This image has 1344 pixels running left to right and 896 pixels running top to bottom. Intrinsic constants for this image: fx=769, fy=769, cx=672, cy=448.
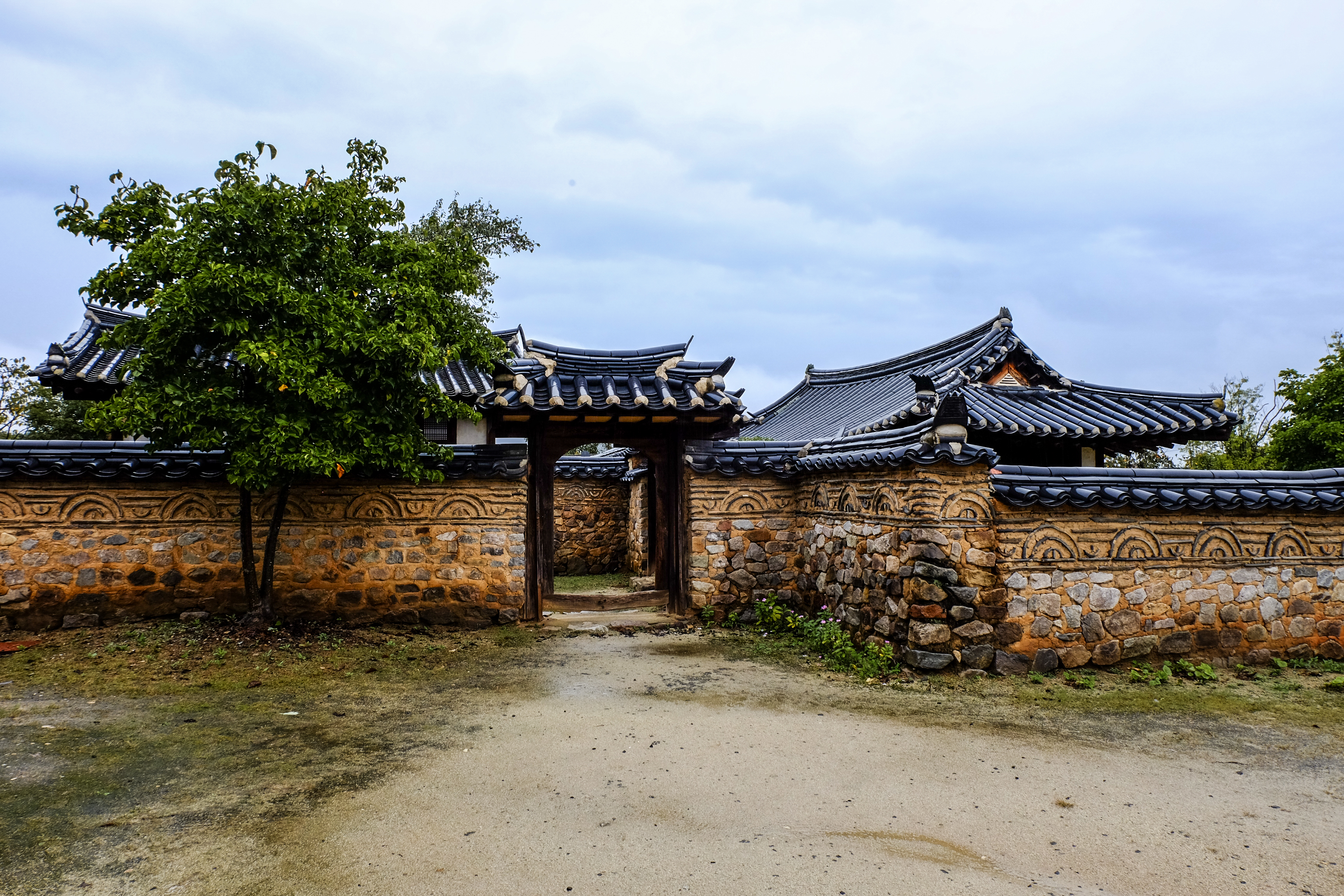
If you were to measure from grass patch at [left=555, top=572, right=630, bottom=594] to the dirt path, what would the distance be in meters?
8.22

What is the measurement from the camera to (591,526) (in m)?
17.6

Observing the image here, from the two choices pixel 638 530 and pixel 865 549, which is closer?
pixel 865 549

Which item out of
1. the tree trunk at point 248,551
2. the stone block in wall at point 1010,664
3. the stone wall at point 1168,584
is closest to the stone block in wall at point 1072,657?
the stone wall at point 1168,584

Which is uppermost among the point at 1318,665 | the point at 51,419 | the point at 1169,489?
the point at 51,419

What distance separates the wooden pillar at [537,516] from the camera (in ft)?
32.1

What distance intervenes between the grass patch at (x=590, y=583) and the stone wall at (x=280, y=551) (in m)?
4.45

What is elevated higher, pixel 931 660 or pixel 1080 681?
pixel 931 660

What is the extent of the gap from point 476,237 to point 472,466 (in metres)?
13.2

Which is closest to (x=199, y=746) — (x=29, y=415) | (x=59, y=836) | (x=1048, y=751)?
(x=59, y=836)

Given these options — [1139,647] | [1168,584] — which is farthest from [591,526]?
[1168,584]

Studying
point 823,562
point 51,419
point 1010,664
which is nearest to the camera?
point 1010,664

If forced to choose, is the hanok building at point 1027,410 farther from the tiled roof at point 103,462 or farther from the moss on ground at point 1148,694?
the tiled roof at point 103,462

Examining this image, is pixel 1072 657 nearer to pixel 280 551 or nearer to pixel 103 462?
pixel 280 551

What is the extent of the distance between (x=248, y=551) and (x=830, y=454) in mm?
6491
